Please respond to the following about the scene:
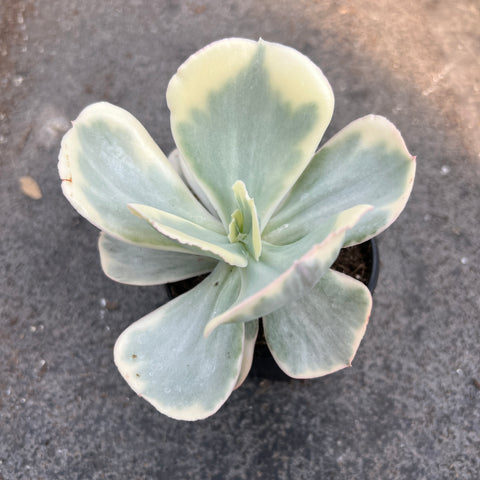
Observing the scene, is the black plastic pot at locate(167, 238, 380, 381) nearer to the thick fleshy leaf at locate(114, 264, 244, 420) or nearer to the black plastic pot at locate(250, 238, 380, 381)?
the black plastic pot at locate(250, 238, 380, 381)

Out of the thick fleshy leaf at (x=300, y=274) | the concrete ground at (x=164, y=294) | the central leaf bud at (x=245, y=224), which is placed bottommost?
the concrete ground at (x=164, y=294)

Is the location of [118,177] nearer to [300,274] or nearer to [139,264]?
[139,264]

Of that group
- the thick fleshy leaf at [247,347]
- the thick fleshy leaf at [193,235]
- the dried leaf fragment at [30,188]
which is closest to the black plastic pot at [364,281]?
the thick fleshy leaf at [247,347]

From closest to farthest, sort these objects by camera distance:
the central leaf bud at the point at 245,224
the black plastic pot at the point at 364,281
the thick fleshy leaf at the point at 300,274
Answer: the thick fleshy leaf at the point at 300,274 → the central leaf bud at the point at 245,224 → the black plastic pot at the point at 364,281

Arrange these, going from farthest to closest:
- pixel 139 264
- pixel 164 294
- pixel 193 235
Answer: pixel 164 294 → pixel 139 264 → pixel 193 235

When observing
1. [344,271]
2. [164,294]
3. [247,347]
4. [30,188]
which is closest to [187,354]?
[247,347]

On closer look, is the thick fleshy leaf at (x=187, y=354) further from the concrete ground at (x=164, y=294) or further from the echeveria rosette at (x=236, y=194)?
Answer: the concrete ground at (x=164, y=294)
